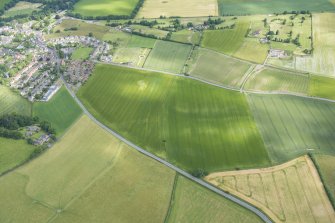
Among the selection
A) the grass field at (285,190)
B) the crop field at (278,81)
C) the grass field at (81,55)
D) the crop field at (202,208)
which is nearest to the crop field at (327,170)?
the grass field at (285,190)

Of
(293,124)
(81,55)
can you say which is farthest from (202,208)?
(81,55)

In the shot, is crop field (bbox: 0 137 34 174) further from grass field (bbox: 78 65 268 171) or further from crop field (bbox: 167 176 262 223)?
crop field (bbox: 167 176 262 223)

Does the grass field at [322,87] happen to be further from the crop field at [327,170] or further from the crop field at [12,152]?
the crop field at [12,152]

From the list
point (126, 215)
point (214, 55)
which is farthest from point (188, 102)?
point (126, 215)

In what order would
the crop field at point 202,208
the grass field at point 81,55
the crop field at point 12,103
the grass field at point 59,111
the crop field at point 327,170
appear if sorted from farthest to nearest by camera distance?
the grass field at point 81,55, the crop field at point 12,103, the grass field at point 59,111, the crop field at point 327,170, the crop field at point 202,208

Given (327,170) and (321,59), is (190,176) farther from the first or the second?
(321,59)

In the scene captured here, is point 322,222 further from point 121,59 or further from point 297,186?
point 121,59

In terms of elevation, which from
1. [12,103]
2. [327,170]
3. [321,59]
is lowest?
[12,103]
